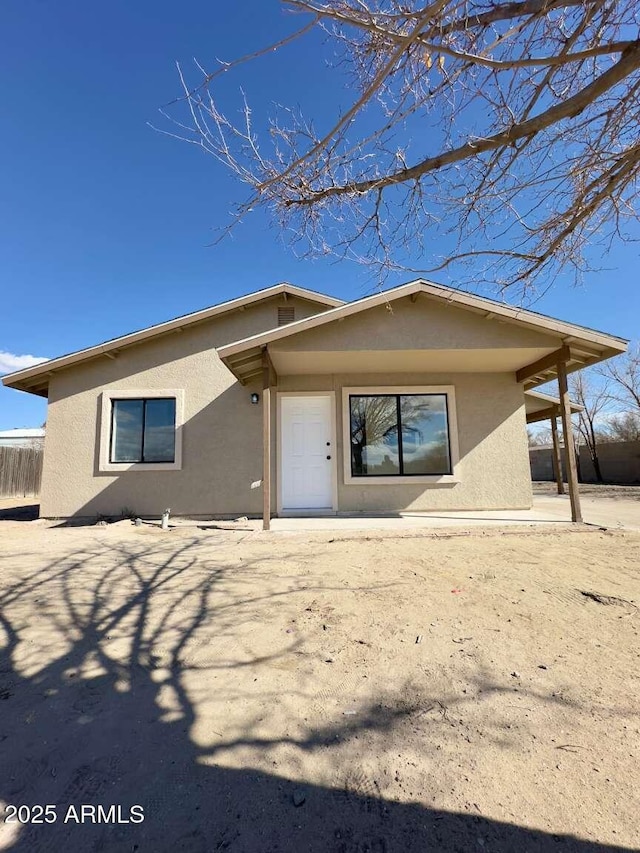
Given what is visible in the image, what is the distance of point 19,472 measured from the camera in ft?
56.2

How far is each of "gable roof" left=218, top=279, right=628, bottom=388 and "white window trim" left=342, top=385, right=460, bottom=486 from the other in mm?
2038

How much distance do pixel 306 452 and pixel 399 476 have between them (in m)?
1.95

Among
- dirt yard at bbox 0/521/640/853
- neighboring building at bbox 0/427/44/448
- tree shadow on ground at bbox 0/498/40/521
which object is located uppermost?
neighboring building at bbox 0/427/44/448

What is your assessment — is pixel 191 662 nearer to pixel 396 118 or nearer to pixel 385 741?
pixel 385 741

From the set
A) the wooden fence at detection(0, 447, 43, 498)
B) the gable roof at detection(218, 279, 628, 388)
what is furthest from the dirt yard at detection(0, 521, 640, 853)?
the wooden fence at detection(0, 447, 43, 498)

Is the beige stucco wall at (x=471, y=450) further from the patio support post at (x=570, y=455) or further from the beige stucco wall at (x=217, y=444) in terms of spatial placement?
the patio support post at (x=570, y=455)

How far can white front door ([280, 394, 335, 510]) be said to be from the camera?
27.2ft

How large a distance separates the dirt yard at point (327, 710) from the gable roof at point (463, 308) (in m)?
3.75

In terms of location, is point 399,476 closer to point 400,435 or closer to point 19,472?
point 400,435

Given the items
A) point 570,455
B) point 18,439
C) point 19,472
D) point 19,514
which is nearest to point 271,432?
point 570,455

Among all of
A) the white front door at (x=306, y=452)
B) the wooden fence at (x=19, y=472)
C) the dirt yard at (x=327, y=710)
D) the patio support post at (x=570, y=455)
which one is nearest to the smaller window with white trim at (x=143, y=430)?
the white front door at (x=306, y=452)

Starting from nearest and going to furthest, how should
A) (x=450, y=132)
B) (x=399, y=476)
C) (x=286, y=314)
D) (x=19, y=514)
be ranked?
(x=450, y=132) < (x=399, y=476) < (x=286, y=314) < (x=19, y=514)

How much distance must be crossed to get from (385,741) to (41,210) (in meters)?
12.4

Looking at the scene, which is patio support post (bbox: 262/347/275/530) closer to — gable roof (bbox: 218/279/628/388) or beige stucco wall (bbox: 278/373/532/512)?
gable roof (bbox: 218/279/628/388)
